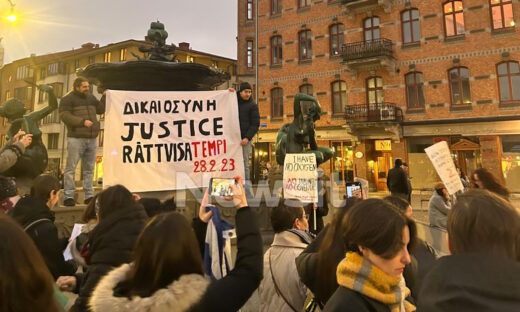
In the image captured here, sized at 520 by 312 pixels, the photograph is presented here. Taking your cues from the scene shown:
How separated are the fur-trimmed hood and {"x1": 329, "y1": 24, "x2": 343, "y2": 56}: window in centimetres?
2608

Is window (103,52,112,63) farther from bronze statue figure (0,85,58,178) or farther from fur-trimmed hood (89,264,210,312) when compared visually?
fur-trimmed hood (89,264,210,312)

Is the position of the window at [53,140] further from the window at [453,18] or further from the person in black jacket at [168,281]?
the person in black jacket at [168,281]

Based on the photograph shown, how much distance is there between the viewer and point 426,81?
2216 centimetres

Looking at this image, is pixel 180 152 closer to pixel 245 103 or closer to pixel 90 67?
Answer: pixel 245 103

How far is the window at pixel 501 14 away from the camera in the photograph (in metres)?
20.1

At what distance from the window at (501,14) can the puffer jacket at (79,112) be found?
2376 cm

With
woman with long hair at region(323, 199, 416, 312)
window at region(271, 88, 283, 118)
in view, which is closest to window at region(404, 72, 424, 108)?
window at region(271, 88, 283, 118)

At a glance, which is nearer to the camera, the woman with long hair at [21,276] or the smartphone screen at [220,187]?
the woman with long hair at [21,276]

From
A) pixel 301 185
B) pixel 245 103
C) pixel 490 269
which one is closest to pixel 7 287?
pixel 490 269

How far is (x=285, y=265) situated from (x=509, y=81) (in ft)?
76.8

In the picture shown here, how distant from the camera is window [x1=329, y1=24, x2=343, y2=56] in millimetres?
25375

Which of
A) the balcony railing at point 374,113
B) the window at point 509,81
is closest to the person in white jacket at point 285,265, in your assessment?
the balcony railing at point 374,113

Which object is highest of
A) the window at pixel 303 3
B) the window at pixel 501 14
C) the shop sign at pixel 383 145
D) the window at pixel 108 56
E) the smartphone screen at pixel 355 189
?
the window at pixel 108 56

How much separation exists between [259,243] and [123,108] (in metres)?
3.14
